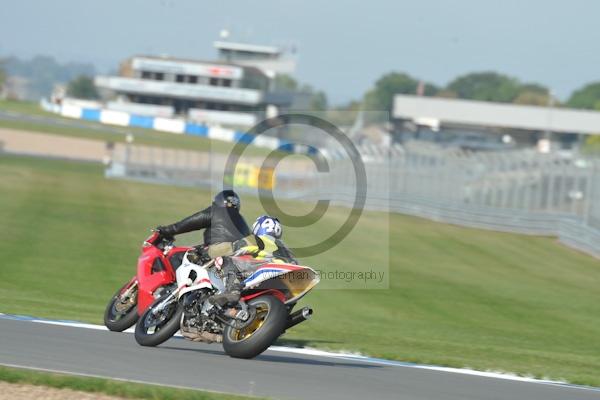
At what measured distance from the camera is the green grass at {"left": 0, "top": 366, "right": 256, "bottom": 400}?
25.6 feet

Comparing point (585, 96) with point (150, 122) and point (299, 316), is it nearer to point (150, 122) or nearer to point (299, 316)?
point (150, 122)

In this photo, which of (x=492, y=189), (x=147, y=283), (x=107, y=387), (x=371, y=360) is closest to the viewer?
(x=107, y=387)

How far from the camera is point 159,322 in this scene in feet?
33.9

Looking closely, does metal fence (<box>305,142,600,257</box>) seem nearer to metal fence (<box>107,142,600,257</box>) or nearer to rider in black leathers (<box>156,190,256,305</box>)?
metal fence (<box>107,142,600,257</box>)

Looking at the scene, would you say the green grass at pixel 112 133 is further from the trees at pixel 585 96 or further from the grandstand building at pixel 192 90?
the trees at pixel 585 96

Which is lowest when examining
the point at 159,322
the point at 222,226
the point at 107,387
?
the point at 159,322

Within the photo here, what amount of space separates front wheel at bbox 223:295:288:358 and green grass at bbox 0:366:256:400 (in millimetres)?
1273

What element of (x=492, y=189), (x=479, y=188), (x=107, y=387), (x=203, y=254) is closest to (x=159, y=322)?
(x=203, y=254)

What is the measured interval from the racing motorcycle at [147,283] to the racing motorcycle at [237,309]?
358mm

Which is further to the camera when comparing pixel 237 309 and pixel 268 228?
pixel 268 228

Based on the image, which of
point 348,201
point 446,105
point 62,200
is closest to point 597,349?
point 62,200

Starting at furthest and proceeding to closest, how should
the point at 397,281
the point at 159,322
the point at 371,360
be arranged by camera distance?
the point at 397,281
the point at 371,360
the point at 159,322

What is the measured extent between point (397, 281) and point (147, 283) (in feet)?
41.3

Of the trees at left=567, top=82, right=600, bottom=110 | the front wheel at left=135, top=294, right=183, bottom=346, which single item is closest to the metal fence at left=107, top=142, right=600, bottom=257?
the front wheel at left=135, top=294, right=183, bottom=346
